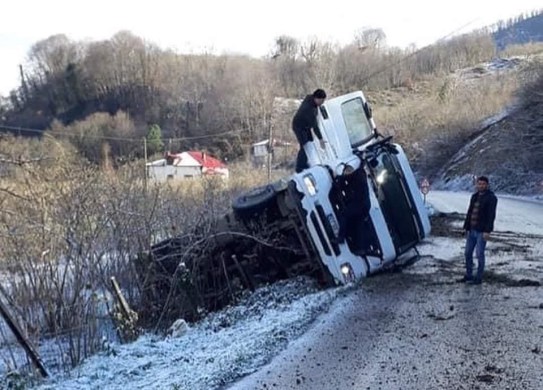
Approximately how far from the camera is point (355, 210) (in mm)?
8602

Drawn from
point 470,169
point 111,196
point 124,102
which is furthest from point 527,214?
point 124,102

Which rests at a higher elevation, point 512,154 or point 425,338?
point 425,338

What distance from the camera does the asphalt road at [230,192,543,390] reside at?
5328 mm

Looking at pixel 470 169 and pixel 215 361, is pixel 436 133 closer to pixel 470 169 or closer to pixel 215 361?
pixel 470 169

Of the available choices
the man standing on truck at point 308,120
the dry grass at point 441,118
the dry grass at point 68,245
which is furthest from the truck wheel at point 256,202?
the dry grass at point 441,118

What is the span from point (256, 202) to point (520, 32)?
332ft

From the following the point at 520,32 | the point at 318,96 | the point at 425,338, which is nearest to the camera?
the point at 425,338

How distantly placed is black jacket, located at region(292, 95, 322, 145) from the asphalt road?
98.9 inches

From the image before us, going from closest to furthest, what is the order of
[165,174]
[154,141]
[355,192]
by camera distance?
[355,192]
[165,174]
[154,141]

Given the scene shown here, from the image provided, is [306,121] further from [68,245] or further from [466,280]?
[68,245]

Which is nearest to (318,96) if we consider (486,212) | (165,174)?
(486,212)

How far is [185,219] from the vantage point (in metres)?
12.1

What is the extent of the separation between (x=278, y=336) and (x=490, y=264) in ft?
14.9

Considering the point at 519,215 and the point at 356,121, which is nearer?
the point at 356,121
